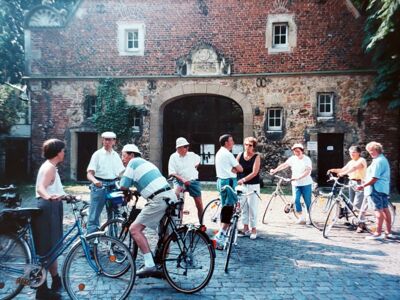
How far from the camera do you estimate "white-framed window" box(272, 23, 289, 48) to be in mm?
16938

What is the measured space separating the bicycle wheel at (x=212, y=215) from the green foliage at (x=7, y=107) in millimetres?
10377

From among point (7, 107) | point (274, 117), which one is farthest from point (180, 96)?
point (7, 107)

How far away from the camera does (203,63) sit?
56.3ft

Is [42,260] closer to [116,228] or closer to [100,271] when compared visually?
[100,271]

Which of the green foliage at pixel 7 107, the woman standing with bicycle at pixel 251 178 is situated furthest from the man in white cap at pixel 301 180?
the green foliage at pixel 7 107

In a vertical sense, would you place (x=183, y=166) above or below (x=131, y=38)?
below

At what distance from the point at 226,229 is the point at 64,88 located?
1382cm

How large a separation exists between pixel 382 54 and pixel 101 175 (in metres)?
12.5

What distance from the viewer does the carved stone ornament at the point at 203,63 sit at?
17.0 meters

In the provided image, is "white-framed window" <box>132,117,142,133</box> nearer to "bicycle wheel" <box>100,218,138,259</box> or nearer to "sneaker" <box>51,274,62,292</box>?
"bicycle wheel" <box>100,218,138,259</box>

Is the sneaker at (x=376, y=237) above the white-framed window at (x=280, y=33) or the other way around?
the other way around

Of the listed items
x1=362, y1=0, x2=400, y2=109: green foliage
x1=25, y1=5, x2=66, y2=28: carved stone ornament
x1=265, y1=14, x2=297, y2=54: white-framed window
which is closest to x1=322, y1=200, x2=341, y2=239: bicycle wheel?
x1=362, y1=0, x2=400, y2=109: green foliage

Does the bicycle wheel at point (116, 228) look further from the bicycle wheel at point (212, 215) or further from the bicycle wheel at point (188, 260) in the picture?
the bicycle wheel at point (212, 215)

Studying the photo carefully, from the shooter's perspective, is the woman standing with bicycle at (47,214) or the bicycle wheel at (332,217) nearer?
the woman standing with bicycle at (47,214)
